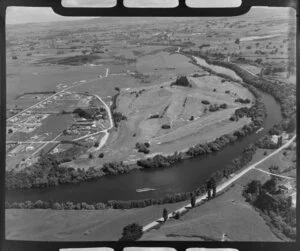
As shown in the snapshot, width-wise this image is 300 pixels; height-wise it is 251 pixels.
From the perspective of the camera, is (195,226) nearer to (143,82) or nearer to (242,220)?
(242,220)

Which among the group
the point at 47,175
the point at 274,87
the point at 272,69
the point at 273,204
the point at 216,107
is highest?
the point at 272,69

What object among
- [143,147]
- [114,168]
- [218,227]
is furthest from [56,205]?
[218,227]

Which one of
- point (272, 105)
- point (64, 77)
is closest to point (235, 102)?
point (272, 105)

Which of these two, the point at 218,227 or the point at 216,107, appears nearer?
the point at 218,227

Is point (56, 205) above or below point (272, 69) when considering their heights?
below

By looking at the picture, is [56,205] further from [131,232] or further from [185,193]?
[185,193]

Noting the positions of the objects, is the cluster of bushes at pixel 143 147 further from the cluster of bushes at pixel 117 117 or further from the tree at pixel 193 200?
the tree at pixel 193 200

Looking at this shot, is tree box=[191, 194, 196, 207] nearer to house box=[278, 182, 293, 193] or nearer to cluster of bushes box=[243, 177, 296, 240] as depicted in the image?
cluster of bushes box=[243, 177, 296, 240]

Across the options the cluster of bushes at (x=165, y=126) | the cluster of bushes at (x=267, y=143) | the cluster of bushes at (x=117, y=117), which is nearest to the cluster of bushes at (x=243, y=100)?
the cluster of bushes at (x=267, y=143)
